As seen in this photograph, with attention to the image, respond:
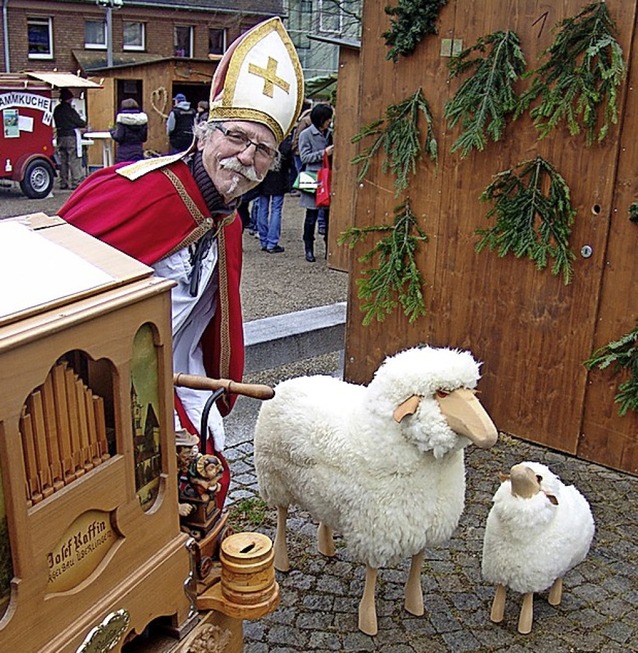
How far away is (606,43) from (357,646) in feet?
11.0

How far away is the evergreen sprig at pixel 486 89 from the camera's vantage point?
188 inches

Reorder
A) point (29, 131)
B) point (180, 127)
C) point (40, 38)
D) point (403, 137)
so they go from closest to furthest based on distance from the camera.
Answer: point (403, 137), point (180, 127), point (29, 131), point (40, 38)

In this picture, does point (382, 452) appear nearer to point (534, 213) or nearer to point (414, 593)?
point (414, 593)

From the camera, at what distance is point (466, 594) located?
12.3 feet

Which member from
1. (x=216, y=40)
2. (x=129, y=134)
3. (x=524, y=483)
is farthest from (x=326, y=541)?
(x=216, y=40)

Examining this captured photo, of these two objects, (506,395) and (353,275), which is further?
(353,275)

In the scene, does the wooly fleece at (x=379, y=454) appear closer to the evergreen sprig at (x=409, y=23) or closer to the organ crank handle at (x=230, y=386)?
the organ crank handle at (x=230, y=386)

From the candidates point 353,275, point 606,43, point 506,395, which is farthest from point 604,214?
point 353,275

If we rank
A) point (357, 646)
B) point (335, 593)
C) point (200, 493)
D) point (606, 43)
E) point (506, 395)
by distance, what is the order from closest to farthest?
point (200, 493), point (357, 646), point (335, 593), point (606, 43), point (506, 395)

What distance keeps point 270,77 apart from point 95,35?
32.0 metres

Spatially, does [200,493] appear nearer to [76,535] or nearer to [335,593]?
[76,535]

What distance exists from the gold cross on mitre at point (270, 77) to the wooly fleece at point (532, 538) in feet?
6.14

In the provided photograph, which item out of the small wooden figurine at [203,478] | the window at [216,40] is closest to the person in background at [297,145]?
the small wooden figurine at [203,478]

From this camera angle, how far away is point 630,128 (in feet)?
14.9
